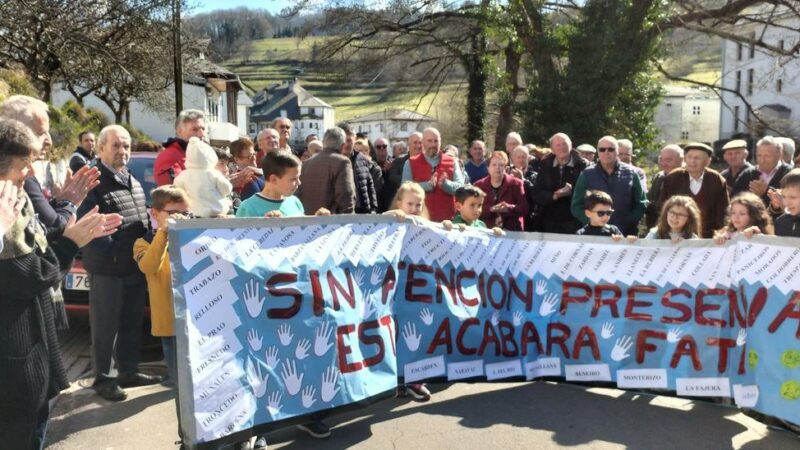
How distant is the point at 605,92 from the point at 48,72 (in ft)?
50.1

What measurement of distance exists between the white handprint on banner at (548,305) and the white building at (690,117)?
76.7m

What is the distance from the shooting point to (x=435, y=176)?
7816mm

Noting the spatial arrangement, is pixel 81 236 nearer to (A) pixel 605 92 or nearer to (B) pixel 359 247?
(B) pixel 359 247

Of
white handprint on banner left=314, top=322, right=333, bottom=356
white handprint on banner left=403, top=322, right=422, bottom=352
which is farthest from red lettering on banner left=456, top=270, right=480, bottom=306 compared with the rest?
white handprint on banner left=314, top=322, right=333, bottom=356

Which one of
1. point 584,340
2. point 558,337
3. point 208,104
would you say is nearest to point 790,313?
point 584,340

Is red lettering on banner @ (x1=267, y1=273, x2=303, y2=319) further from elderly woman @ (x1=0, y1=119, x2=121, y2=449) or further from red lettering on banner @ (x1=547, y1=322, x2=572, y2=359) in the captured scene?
red lettering on banner @ (x1=547, y1=322, x2=572, y2=359)

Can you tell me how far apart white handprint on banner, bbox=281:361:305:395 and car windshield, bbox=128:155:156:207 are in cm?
380

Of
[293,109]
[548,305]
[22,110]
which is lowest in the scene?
[548,305]

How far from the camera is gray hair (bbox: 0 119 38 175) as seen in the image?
3086mm

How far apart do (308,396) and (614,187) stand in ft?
13.7

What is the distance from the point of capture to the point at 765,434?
477 centimetres

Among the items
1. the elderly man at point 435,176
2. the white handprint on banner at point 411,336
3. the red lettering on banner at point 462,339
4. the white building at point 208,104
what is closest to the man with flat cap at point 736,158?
the elderly man at point 435,176

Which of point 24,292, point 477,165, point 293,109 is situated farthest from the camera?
point 293,109

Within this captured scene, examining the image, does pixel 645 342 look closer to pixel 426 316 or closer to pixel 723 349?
pixel 723 349
